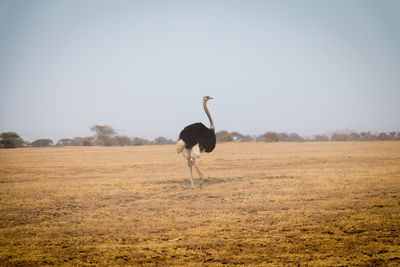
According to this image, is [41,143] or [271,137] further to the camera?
[271,137]

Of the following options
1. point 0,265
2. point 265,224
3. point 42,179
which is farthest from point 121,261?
point 42,179

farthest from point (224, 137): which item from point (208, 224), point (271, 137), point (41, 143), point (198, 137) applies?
point (208, 224)

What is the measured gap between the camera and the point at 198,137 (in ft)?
28.2

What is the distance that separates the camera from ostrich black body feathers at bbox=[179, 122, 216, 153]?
28.2 feet

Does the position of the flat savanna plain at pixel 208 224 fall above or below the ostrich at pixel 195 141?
below

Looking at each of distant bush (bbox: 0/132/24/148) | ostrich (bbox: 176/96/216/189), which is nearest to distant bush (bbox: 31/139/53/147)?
distant bush (bbox: 0/132/24/148)

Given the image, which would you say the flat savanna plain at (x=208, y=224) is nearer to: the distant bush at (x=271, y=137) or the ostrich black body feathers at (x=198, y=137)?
the ostrich black body feathers at (x=198, y=137)

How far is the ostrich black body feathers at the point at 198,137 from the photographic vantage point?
859cm

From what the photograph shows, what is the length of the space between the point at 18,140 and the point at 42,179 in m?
25.8

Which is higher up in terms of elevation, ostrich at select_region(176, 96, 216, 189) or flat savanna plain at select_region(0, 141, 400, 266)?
ostrich at select_region(176, 96, 216, 189)

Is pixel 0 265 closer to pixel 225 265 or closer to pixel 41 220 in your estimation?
pixel 41 220

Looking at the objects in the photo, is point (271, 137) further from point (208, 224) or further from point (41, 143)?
point (208, 224)

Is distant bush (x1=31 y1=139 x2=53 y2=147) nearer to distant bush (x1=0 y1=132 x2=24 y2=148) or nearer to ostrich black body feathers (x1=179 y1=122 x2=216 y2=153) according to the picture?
distant bush (x1=0 y1=132 x2=24 y2=148)

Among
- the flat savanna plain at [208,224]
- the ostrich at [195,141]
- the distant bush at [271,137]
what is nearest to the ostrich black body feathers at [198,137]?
the ostrich at [195,141]
